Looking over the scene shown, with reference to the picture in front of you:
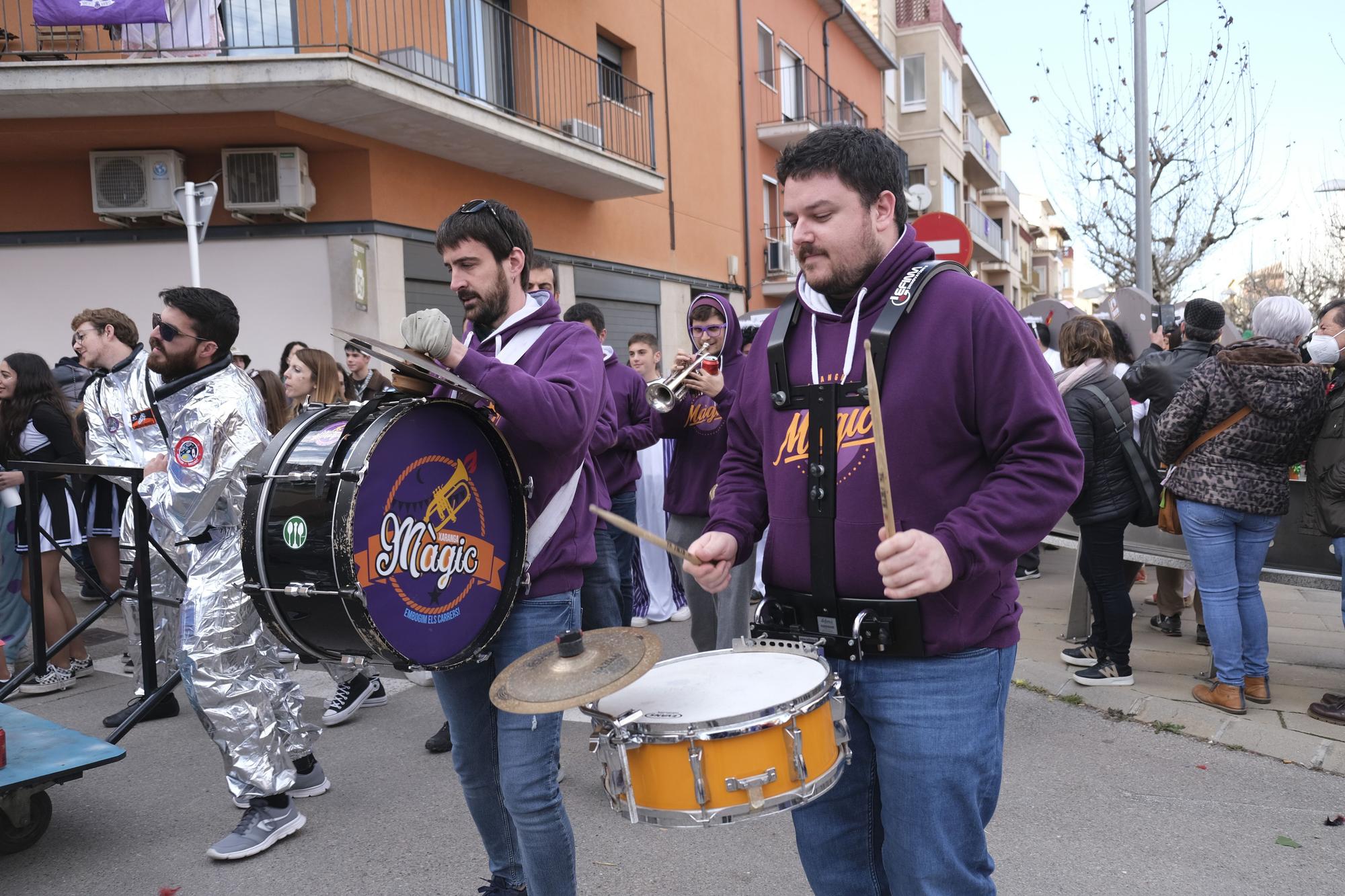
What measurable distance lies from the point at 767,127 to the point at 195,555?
17.6 metres

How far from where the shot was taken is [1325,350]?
15.6 feet

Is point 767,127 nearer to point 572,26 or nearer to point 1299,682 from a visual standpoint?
point 572,26

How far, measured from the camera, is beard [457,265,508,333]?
9.02 feet

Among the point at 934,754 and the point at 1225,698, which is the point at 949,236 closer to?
the point at 1225,698

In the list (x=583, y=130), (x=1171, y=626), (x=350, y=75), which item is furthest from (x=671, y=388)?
(x=583, y=130)

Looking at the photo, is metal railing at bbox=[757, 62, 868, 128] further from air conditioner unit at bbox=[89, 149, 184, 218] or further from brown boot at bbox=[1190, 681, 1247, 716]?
brown boot at bbox=[1190, 681, 1247, 716]

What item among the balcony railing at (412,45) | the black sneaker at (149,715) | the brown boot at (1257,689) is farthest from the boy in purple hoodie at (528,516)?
the balcony railing at (412,45)

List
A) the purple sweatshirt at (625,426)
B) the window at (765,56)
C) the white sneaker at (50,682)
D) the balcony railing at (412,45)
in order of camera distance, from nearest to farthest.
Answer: the purple sweatshirt at (625,426)
the white sneaker at (50,682)
the balcony railing at (412,45)
the window at (765,56)

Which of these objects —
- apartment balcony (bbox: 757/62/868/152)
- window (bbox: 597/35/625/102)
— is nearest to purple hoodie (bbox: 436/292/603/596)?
window (bbox: 597/35/625/102)

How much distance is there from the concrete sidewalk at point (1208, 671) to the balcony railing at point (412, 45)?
7.84 metres

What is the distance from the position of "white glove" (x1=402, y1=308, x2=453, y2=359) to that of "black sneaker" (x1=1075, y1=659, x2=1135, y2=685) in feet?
14.8

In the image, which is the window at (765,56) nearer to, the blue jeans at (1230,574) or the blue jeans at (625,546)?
the blue jeans at (625,546)

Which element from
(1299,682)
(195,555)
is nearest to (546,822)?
(195,555)

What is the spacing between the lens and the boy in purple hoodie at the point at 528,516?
8.28 feet
